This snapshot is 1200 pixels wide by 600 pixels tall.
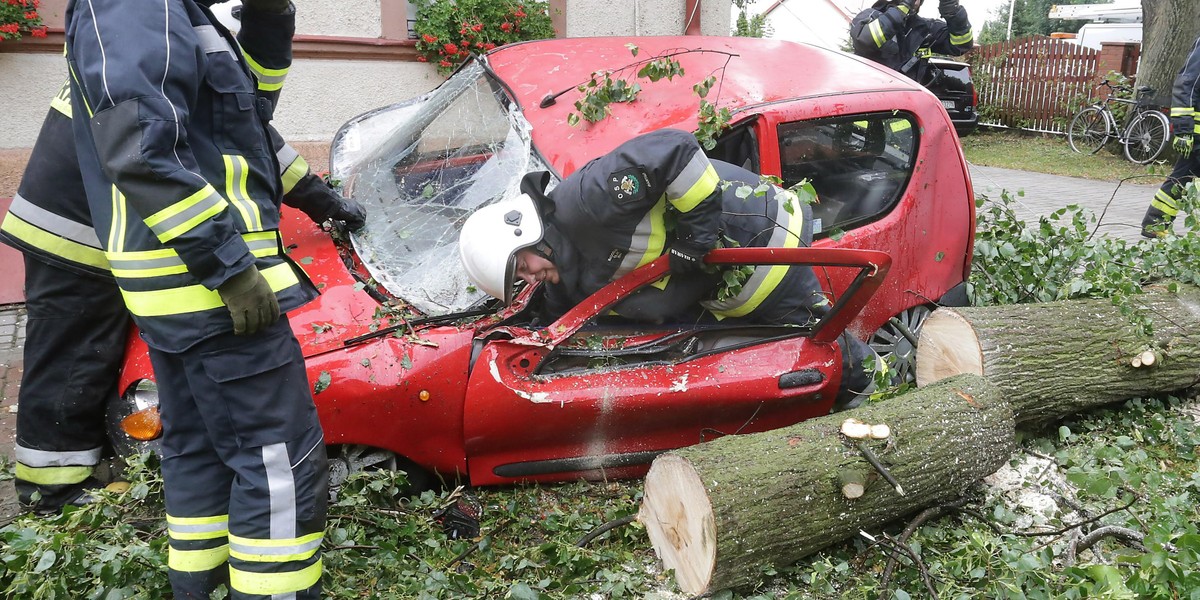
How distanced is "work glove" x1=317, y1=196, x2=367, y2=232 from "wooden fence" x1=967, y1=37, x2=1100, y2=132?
13606 mm

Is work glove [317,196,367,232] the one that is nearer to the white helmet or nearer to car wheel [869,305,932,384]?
the white helmet

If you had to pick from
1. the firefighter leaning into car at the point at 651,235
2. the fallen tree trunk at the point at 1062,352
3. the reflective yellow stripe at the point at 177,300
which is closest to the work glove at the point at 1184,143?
the fallen tree trunk at the point at 1062,352

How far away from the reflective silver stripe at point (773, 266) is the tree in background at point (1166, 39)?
1052 centimetres

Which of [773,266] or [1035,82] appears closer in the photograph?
[773,266]

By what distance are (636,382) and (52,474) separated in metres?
1.96

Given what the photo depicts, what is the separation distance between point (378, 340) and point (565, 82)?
142cm

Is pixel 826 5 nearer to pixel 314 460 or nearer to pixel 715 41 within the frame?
pixel 715 41

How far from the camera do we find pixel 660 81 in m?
3.50

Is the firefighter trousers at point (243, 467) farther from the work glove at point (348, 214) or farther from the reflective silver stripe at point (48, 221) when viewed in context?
the work glove at point (348, 214)

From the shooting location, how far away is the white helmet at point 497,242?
2.74m

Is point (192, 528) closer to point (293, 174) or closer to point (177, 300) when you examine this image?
point (177, 300)

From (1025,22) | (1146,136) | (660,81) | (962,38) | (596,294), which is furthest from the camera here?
(1025,22)

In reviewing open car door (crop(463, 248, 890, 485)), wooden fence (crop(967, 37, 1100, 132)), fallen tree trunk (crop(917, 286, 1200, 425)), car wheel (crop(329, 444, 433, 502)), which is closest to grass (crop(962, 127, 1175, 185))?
A: wooden fence (crop(967, 37, 1100, 132))

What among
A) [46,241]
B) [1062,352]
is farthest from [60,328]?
[1062,352]
